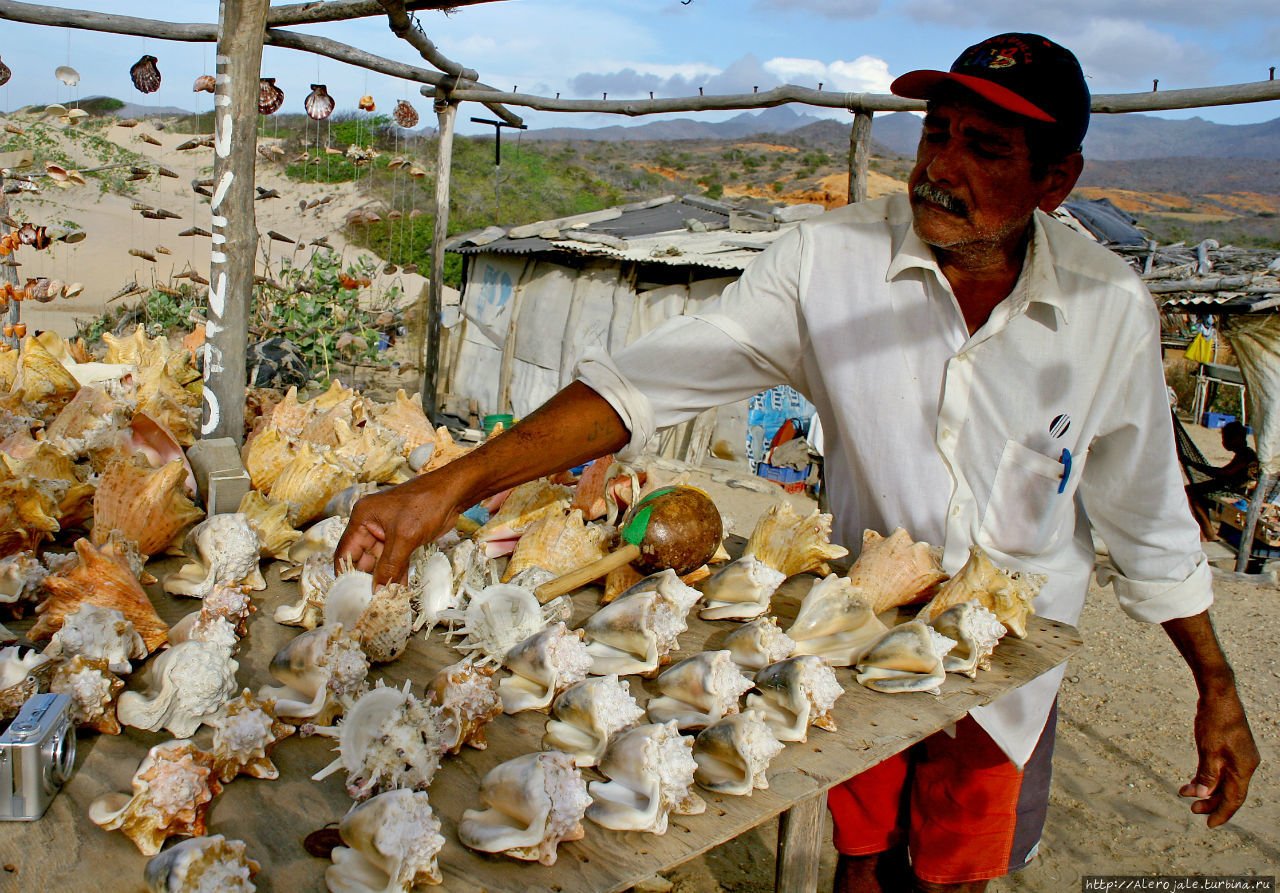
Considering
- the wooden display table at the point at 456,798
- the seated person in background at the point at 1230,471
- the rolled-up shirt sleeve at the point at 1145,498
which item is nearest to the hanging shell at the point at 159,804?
the wooden display table at the point at 456,798

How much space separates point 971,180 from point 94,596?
167cm

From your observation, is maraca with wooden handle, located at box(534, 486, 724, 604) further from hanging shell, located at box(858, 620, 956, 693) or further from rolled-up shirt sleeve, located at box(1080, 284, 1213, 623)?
rolled-up shirt sleeve, located at box(1080, 284, 1213, 623)

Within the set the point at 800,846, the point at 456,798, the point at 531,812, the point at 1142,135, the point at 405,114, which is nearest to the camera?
the point at 531,812

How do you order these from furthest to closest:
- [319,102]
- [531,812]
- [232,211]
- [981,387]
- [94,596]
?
[319,102], [232,211], [981,387], [94,596], [531,812]

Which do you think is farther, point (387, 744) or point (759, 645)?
point (759, 645)

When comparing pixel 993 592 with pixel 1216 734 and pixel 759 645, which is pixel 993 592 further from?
pixel 1216 734

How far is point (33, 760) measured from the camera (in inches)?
41.2

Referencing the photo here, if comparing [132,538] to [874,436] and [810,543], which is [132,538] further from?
[874,436]

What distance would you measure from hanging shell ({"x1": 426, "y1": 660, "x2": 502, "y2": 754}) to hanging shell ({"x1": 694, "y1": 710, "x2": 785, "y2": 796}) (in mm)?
299

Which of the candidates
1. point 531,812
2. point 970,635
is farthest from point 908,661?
point 531,812

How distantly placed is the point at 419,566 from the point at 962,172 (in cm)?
123

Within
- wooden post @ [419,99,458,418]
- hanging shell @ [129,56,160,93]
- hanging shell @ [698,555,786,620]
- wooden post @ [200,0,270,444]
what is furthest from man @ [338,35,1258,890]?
hanging shell @ [129,56,160,93]

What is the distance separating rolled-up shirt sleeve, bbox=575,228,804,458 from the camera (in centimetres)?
182

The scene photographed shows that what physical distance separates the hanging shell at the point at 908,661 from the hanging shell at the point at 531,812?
1.92 feet
